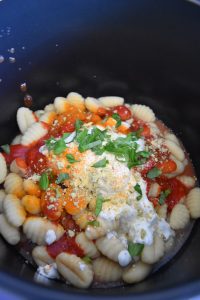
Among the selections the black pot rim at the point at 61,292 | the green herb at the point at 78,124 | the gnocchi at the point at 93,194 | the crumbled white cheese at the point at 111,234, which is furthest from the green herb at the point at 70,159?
the black pot rim at the point at 61,292

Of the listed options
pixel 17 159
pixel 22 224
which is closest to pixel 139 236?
pixel 22 224

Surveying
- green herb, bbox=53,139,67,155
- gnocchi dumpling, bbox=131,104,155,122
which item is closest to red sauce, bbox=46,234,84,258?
green herb, bbox=53,139,67,155

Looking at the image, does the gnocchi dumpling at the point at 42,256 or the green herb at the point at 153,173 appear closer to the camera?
the gnocchi dumpling at the point at 42,256

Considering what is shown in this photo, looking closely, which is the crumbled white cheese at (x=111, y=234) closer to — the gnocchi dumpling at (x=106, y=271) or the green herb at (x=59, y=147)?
the gnocchi dumpling at (x=106, y=271)

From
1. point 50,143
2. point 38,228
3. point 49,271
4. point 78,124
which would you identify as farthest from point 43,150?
point 49,271

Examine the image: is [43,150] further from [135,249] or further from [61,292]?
[61,292]
